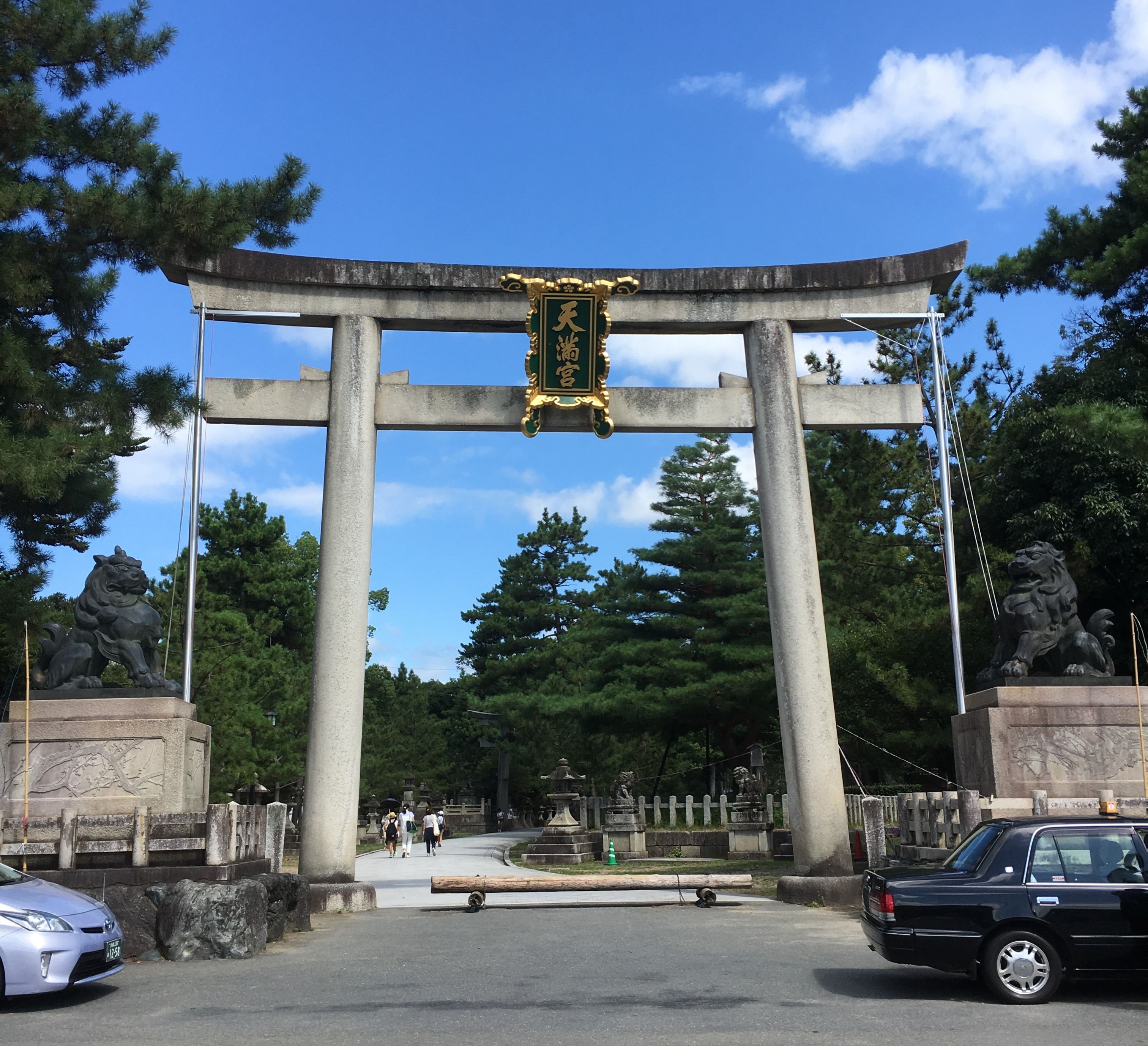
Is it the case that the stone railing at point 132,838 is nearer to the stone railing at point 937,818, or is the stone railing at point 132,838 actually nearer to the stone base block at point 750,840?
the stone railing at point 937,818

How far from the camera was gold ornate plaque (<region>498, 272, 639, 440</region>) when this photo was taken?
15.1 metres

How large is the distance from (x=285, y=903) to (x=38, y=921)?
4057 mm

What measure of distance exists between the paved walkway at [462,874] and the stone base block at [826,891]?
0.45m

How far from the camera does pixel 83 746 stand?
12.1 meters

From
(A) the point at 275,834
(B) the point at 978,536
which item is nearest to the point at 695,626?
(B) the point at 978,536

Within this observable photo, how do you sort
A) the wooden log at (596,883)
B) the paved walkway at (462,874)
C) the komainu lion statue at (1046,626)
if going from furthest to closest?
the paved walkway at (462,874) < the wooden log at (596,883) < the komainu lion statue at (1046,626)

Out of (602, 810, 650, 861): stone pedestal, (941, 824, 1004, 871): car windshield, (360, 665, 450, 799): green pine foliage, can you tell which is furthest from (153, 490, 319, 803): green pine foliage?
(941, 824, 1004, 871): car windshield

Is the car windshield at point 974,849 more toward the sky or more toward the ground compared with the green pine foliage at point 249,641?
more toward the ground

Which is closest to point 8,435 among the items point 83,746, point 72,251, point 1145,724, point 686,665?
point 72,251

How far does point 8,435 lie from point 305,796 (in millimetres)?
5693

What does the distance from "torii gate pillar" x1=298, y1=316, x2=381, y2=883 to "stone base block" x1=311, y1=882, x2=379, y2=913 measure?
0.40 ft

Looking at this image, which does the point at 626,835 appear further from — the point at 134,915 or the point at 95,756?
the point at 134,915

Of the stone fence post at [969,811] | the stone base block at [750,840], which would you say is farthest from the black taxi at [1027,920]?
the stone base block at [750,840]

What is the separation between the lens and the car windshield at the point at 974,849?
7.73m
